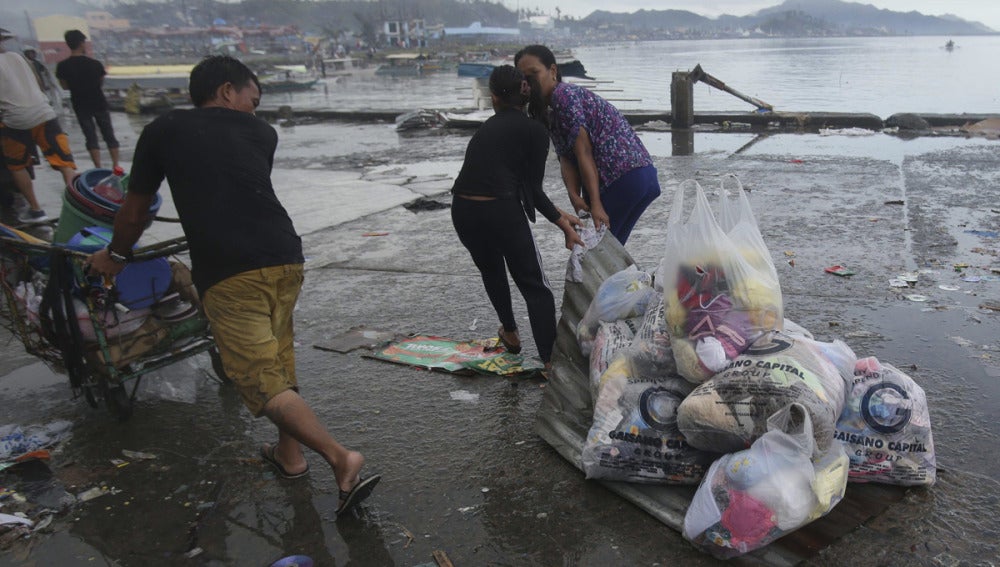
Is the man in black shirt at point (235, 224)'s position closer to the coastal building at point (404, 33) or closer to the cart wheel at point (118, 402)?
the cart wheel at point (118, 402)

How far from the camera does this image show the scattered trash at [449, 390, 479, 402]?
126 inches

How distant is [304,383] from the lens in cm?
346

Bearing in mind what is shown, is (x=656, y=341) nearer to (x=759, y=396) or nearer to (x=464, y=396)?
(x=759, y=396)

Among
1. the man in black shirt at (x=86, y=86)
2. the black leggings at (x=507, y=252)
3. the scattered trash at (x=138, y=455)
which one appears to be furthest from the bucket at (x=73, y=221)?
the man in black shirt at (x=86, y=86)

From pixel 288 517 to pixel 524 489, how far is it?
0.87 meters

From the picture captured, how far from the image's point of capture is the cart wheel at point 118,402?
3064 millimetres

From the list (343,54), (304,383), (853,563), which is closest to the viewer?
(853,563)

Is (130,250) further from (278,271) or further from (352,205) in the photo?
(352,205)

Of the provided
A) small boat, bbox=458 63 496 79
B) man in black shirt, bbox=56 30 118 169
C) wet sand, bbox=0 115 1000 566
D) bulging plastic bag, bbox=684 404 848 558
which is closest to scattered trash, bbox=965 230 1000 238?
wet sand, bbox=0 115 1000 566

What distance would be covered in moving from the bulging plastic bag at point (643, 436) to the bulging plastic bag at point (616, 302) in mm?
463

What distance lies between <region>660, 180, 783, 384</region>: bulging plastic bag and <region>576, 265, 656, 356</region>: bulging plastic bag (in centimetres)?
43

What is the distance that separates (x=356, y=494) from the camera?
7.59ft

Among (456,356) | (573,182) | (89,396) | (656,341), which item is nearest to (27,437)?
(89,396)

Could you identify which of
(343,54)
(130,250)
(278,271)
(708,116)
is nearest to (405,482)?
(278,271)
